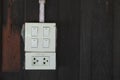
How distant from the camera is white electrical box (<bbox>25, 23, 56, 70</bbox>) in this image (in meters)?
2.01

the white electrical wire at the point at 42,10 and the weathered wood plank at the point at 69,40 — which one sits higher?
the white electrical wire at the point at 42,10

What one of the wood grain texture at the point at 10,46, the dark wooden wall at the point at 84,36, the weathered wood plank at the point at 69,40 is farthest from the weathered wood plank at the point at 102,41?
the wood grain texture at the point at 10,46

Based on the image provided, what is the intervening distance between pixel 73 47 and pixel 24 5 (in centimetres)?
41

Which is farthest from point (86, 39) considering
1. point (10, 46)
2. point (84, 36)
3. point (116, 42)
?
point (10, 46)

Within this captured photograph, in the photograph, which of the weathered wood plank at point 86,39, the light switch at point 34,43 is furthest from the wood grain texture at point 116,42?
the light switch at point 34,43

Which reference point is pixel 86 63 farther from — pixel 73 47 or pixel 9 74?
pixel 9 74

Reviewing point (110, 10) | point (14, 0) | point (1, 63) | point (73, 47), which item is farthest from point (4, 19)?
point (110, 10)

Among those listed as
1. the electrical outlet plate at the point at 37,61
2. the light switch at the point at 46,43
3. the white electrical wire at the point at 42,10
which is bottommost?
the electrical outlet plate at the point at 37,61

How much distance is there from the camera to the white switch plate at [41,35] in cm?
201

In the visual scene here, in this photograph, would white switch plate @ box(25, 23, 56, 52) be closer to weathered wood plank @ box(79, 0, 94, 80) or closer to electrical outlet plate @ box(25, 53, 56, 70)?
electrical outlet plate @ box(25, 53, 56, 70)

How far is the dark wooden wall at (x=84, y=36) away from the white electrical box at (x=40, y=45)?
62 millimetres

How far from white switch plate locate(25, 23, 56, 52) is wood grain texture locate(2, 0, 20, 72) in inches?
3.2

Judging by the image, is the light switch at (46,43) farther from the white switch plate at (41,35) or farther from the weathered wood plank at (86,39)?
the weathered wood plank at (86,39)

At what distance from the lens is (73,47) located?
2.08 metres
